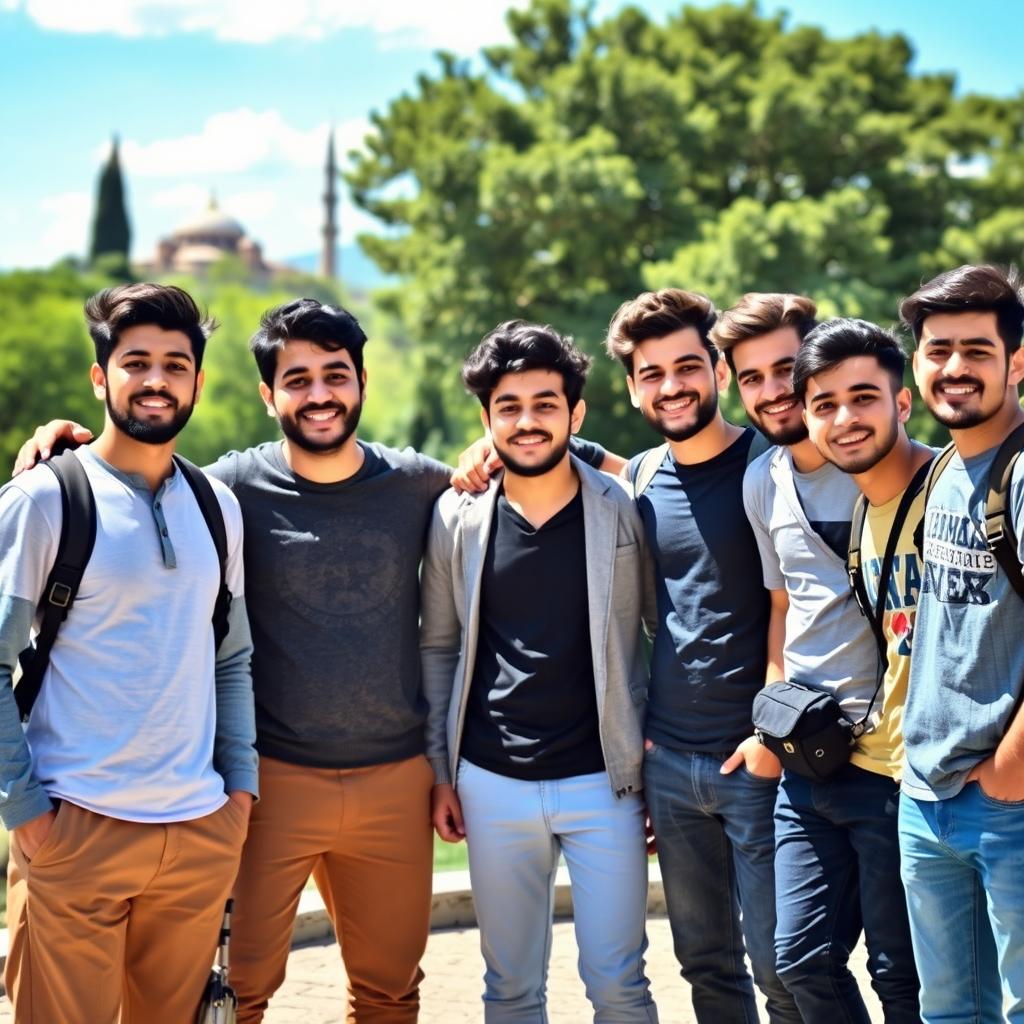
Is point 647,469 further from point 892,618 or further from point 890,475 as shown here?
point 892,618

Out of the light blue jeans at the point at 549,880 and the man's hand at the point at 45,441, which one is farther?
the light blue jeans at the point at 549,880

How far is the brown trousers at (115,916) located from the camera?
374 centimetres

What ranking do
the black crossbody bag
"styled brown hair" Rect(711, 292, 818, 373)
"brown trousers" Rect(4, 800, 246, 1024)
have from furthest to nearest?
1. "styled brown hair" Rect(711, 292, 818, 373)
2. the black crossbody bag
3. "brown trousers" Rect(4, 800, 246, 1024)

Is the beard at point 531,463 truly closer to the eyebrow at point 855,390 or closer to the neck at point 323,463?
the neck at point 323,463

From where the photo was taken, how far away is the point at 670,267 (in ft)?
73.3

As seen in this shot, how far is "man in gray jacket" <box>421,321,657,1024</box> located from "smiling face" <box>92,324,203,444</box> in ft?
3.15

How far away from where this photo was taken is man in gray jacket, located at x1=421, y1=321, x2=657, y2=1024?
14.3ft

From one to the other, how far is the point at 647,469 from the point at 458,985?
97.1 inches

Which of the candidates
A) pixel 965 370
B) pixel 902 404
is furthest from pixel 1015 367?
pixel 902 404

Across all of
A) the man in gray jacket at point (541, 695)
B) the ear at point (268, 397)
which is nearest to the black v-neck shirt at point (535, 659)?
the man in gray jacket at point (541, 695)

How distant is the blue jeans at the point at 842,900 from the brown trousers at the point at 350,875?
1204mm

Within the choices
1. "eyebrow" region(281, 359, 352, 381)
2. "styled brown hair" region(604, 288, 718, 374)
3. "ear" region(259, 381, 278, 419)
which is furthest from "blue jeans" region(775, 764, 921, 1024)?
"ear" region(259, 381, 278, 419)

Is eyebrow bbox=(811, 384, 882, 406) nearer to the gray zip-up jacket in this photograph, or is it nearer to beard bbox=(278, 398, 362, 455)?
the gray zip-up jacket

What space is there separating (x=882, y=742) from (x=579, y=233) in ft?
67.0
